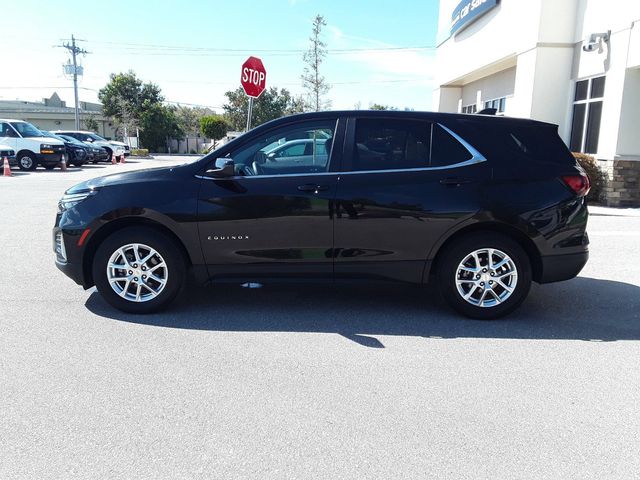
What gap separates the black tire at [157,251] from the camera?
468cm

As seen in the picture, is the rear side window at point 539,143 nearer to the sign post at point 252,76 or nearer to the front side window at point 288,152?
the front side window at point 288,152

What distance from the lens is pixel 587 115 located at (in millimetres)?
13422

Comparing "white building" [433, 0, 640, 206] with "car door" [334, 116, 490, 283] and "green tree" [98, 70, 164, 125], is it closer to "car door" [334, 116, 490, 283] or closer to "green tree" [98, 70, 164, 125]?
"car door" [334, 116, 490, 283]

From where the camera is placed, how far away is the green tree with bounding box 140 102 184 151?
46.8 m

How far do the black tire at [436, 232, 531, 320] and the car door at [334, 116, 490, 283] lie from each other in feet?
0.68

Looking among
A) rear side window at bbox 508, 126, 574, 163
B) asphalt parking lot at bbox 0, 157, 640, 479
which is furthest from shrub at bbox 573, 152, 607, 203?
rear side window at bbox 508, 126, 574, 163

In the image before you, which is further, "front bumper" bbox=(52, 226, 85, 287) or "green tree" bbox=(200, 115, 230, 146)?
"green tree" bbox=(200, 115, 230, 146)

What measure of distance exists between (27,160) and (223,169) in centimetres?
1964

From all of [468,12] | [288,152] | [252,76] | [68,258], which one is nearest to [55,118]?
[468,12]

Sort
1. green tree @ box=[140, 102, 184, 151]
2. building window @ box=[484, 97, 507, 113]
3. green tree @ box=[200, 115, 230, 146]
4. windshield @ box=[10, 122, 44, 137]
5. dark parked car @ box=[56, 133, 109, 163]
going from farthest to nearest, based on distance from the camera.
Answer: green tree @ box=[200, 115, 230, 146] → green tree @ box=[140, 102, 184, 151] → dark parked car @ box=[56, 133, 109, 163] → windshield @ box=[10, 122, 44, 137] → building window @ box=[484, 97, 507, 113]

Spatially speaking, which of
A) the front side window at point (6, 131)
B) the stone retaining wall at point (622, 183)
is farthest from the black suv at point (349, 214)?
the front side window at point (6, 131)

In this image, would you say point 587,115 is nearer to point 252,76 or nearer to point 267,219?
point 252,76

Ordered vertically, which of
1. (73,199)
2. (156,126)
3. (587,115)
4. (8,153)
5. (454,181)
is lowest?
(73,199)

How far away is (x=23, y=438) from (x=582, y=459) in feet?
9.82
